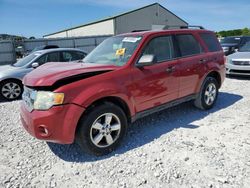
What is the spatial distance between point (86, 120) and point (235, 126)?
286 centimetres

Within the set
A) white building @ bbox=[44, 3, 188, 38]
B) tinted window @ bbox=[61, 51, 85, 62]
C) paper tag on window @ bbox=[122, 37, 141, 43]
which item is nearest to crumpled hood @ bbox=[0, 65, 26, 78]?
tinted window @ bbox=[61, 51, 85, 62]

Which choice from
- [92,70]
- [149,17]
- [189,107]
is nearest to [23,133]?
[92,70]

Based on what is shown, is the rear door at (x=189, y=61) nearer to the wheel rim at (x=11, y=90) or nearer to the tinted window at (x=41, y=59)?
Result: the tinted window at (x=41, y=59)

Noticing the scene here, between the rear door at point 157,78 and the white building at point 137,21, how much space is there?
93.1 feet

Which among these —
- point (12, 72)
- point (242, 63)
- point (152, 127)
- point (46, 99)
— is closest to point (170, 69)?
point (152, 127)

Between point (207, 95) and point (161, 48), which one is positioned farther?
point (207, 95)

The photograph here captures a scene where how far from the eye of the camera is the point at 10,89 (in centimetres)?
697

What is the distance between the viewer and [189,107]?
5520mm

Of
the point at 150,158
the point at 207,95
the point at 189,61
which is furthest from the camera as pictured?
the point at 207,95

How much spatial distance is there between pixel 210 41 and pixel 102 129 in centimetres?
355

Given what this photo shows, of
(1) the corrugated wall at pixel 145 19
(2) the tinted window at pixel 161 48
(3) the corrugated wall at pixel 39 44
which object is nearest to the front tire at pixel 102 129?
(2) the tinted window at pixel 161 48

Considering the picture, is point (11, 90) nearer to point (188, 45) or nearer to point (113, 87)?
point (113, 87)

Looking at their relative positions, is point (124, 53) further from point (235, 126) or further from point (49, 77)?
point (235, 126)

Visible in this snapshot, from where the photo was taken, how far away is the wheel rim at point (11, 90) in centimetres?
A: 694
